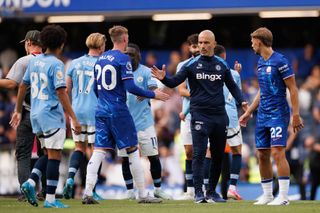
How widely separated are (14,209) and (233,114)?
175 inches

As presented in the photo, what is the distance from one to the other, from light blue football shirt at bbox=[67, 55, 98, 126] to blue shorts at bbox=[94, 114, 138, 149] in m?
1.81

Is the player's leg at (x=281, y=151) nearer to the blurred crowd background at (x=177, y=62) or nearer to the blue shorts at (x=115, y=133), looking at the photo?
the blue shorts at (x=115, y=133)

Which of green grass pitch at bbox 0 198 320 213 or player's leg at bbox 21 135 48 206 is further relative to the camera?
player's leg at bbox 21 135 48 206

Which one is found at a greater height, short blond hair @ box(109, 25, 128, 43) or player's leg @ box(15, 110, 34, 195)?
short blond hair @ box(109, 25, 128, 43)

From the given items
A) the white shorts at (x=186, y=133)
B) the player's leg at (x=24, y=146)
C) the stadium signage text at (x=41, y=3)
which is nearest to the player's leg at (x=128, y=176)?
the white shorts at (x=186, y=133)

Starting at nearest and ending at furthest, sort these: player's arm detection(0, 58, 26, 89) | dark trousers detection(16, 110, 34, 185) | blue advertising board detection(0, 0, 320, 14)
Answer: player's arm detection(0, 58, 26, 89)
dark trousers detection(16, 110, 34, 185)
blue advertising board detection(0, 0, 320, 14)

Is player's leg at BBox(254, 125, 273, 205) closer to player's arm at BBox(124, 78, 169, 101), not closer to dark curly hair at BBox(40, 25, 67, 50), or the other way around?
player's arm at BBox(124, 78, 169, 101)

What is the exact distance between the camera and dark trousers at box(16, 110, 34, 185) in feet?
47.9

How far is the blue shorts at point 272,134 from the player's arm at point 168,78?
1.23 metres

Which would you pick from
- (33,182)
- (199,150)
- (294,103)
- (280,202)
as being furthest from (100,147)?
(294,103)

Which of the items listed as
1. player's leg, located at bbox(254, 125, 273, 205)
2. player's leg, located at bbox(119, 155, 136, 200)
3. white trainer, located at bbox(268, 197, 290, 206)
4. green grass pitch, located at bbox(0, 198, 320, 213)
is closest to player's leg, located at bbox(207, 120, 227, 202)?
green grass pitch, located at bbox(0, 198, 320, 213)

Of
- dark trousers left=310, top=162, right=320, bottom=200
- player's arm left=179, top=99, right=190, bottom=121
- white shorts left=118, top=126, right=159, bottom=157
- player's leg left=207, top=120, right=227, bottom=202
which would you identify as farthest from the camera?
dark trousers left=310, top=162, right=320, bottom=200

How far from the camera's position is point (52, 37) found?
13.2 meters

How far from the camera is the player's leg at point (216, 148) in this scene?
13.9m
